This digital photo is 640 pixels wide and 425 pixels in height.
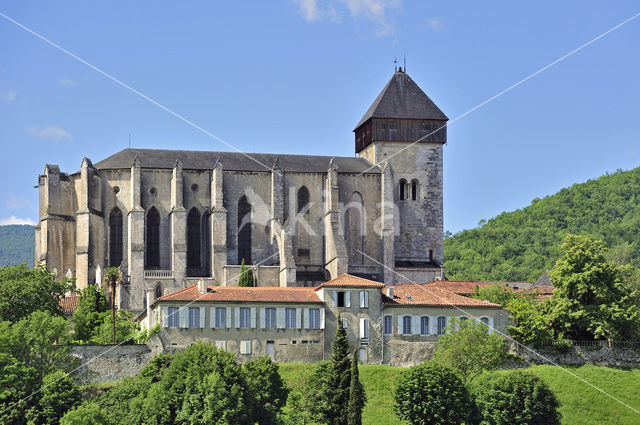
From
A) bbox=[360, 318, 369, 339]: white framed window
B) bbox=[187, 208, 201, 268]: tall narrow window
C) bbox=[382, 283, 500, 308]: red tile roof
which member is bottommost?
bbox=[360, 318, 369, 339]: white framed window

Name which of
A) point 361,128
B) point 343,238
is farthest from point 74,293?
point 361,128

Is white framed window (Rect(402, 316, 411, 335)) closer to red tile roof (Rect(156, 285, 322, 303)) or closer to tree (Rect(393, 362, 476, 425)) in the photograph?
red tile roof (Rect(156, 285, 322, 303))

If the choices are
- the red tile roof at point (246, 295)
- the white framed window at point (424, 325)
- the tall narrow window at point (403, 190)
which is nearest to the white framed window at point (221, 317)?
the red tile roof at point (246, 295)

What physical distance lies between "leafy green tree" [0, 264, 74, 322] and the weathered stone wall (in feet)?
103

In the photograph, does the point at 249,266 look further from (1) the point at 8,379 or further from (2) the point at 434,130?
(1) the point at 8,379

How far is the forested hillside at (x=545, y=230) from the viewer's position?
13738 cm

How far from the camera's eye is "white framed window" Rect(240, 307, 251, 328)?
69750 mm

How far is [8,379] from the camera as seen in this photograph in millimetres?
60906

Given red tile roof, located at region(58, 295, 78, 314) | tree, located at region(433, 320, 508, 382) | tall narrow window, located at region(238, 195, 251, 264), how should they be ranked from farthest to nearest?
tall narrow window, located at region(238, 195, 251, 264) < red tile roof, located at region(58, 295, 78, 314) < tree, located at region(433, 320, 508, 382)

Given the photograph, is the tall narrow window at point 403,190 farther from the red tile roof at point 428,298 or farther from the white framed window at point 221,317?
the white framed window at point 221,317

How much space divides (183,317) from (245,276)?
1613 centimetres

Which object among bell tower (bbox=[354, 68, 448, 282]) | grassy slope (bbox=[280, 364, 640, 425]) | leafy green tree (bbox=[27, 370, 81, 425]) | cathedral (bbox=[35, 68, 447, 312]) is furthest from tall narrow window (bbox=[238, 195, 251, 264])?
leafy green tree (bbox=[27, 370, 81, 425])

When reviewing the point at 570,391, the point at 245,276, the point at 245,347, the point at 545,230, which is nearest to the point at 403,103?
the point at 245,276

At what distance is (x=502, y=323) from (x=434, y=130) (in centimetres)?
2880
